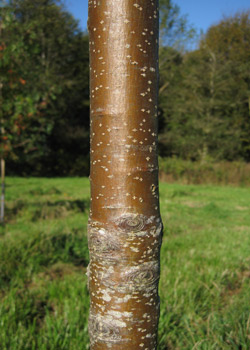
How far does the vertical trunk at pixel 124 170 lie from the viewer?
944 millimetres

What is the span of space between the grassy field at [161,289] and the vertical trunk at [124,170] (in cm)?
111

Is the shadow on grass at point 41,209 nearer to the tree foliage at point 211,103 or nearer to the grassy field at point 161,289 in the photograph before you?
the grassy field at point 161,289

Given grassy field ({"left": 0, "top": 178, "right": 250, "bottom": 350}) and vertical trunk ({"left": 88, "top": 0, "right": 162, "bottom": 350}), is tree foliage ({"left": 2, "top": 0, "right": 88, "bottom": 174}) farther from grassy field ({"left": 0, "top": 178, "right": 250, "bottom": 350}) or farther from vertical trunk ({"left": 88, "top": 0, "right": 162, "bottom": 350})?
vertical trunk ({"left": 88, "top": 0, "right": 162, "bottom": 350})

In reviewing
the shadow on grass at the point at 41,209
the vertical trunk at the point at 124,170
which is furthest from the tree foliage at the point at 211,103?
the vertical trunk at the point at 124,170

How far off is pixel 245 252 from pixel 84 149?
58.6ft

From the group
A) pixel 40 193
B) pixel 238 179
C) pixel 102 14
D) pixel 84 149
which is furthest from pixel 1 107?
pixel 84 149

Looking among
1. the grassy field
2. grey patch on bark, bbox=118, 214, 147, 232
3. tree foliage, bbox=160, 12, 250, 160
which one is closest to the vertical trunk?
grey patch on bark, bbox=118, 214, 147, 232

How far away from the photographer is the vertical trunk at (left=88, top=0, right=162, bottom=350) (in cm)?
94

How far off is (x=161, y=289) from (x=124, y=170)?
2251 millimetres

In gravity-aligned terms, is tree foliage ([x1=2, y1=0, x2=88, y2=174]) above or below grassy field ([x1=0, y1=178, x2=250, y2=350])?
above

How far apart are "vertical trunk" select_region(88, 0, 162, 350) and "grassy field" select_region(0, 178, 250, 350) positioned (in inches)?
43.9

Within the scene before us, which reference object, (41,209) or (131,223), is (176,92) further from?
(131,223)

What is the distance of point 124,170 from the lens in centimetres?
96

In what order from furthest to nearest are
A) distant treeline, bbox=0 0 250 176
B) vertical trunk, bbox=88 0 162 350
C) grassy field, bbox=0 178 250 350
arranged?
1. distant treeline, bbox=0 0 250 176
2. grassy field, bbox=0 178 250 350
3. vertical trunk, bbox=88 0 162 350
